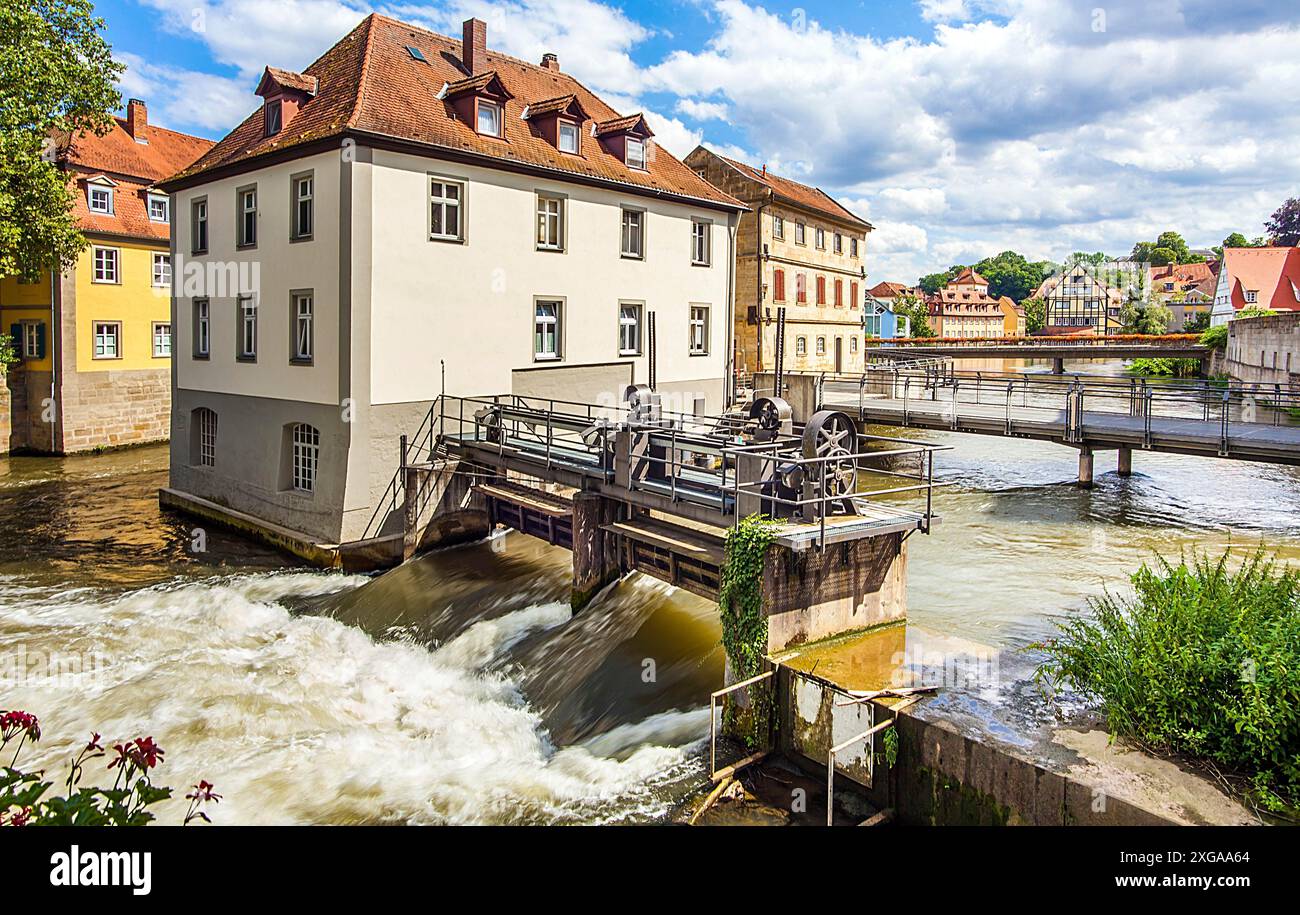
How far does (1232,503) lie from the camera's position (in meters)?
23.6

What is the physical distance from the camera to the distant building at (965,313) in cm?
13725

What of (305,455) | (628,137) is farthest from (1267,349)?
(305,455)

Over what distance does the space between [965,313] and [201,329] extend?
12938 cm

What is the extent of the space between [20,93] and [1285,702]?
96.9 ft

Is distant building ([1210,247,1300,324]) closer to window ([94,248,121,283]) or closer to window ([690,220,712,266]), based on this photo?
window ([690,220,712,266])

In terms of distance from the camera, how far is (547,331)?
2284cm

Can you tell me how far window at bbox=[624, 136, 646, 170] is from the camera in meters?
25.4

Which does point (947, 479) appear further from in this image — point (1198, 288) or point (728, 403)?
point (1198, 288)

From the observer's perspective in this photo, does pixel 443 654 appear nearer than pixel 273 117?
Yes

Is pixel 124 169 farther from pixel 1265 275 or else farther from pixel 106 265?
pixel 1265 275

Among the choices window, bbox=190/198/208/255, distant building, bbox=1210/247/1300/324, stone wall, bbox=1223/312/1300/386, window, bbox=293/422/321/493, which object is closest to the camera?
window, bbox=293/422/321/493

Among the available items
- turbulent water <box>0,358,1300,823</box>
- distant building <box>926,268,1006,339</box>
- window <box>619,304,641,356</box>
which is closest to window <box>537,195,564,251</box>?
window <box>619,304,641,356</box>

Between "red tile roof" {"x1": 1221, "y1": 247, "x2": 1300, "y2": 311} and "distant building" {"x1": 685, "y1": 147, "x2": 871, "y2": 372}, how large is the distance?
41.8 metres
